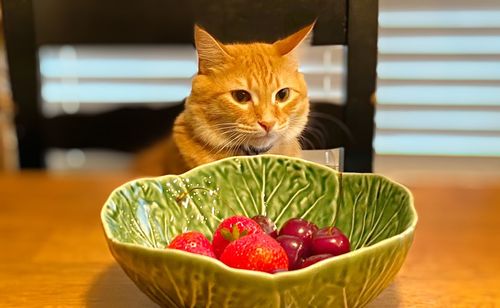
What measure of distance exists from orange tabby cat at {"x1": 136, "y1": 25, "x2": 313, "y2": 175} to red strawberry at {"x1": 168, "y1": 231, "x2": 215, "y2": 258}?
16 centimetres

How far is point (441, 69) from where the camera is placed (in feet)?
5.33

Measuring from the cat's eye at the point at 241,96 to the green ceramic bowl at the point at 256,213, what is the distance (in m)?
0.07

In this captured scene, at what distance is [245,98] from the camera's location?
805mm

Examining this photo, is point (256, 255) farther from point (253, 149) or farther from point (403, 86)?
point (403, 86)

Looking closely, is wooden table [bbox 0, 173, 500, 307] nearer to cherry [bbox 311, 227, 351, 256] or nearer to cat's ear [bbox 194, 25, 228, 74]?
cherry [bbox 311, 227, 351, 256]

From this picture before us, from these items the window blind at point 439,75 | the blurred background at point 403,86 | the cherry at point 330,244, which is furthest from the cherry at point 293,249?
the window blind at point 439,75

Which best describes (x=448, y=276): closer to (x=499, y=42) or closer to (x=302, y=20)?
(x=302, y=20)

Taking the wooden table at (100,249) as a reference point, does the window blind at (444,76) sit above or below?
above

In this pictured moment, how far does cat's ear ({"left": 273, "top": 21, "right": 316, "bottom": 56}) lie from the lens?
0.79 meters

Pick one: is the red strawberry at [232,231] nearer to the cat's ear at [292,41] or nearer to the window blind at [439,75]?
the cat's ear at [292,41]

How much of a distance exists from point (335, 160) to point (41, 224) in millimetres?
484

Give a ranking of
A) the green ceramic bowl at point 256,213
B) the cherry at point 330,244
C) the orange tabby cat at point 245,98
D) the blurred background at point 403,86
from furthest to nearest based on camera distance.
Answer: the blurred background at point 403,86
the orange tabby cat at point 245,98
the cherry at point 330,244
the green ceramic bowl at point 256,213

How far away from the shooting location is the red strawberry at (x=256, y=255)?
0.63 m

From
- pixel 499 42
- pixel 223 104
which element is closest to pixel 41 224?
pixel 223 104
